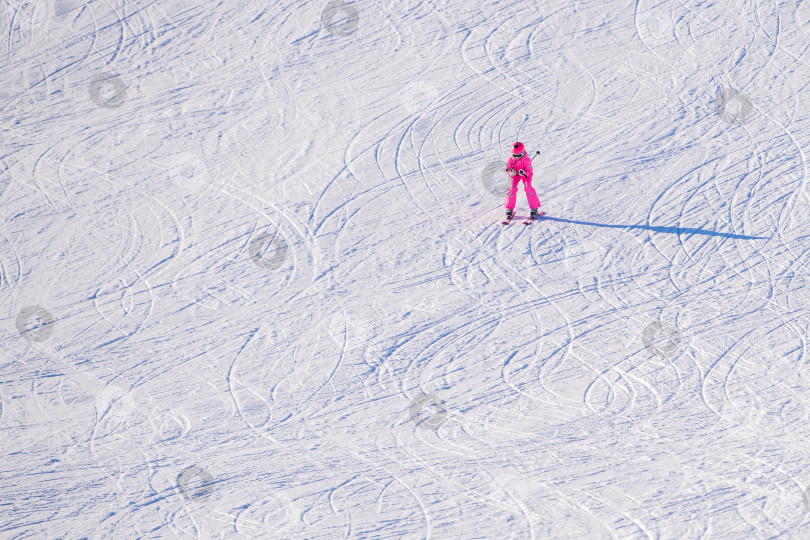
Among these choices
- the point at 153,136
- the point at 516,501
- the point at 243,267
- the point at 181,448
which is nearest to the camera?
the point at 516,501

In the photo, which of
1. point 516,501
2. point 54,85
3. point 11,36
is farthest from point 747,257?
point 11,36

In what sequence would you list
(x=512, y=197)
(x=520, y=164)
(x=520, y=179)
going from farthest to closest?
(x=512, y=197) → (x=520, y=179) → (x=520, y=164)

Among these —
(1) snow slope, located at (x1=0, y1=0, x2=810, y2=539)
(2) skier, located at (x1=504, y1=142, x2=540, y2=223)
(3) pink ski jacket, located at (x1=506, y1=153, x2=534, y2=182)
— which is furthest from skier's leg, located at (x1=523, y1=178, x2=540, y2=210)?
(1) snow slope, located at (x1=0, y1=0, x2=810, y2=539)

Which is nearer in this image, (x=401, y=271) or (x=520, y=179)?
(x=401, y=271)

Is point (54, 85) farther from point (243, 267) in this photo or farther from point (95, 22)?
point (243, 267)

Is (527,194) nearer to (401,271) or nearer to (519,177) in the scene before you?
(519,177)

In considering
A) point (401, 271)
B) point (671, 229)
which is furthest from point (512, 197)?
point (671, 229)

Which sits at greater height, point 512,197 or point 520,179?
point 520,179

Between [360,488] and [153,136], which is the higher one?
[153,136]
